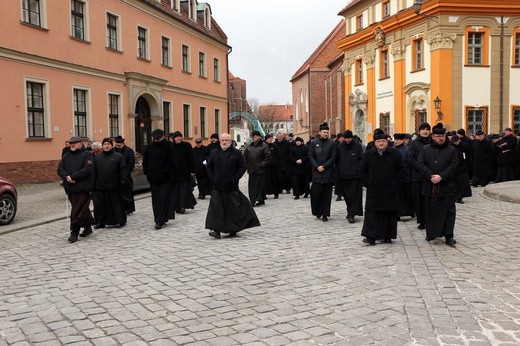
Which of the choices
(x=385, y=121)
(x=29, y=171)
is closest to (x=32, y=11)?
(x=29, y=171)

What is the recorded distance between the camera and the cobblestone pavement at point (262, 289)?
4.66 meters

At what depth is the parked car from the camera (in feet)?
36.6

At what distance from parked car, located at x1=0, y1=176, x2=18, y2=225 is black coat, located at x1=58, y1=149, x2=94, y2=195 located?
7.82 feet

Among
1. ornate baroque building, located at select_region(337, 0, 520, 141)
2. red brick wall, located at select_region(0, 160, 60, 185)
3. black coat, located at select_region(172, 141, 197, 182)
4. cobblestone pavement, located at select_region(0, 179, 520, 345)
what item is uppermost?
ornate baroque building, located at select_region(337, 0, 520, 141)

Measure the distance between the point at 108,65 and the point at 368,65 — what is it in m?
19.4

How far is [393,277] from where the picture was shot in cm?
645

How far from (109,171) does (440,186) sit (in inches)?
251

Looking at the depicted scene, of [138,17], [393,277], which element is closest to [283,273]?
[393,277]

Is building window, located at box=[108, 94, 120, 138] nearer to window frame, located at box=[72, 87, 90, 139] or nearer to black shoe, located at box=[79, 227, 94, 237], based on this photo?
window frame, located at box=[72, 87, 90, 139]

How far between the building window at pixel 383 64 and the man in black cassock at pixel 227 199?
1111 inches

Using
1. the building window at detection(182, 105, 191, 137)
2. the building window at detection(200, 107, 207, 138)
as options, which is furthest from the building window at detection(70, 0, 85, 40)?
the building window at detection(200, 107, 207, 138)

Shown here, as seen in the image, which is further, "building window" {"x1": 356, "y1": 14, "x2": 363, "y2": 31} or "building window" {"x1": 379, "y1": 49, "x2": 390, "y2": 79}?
"building window" {"x1": 356, "y1": 14, "x2": 363, "y2": 31}

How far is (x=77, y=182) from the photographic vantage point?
31.3ft

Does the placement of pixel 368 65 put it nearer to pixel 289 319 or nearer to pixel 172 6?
pixel 172 6
